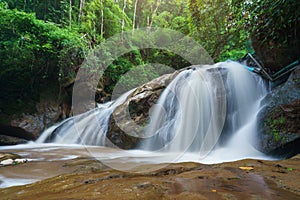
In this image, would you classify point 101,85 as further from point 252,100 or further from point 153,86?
point 252,100

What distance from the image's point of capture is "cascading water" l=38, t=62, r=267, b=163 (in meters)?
3.61

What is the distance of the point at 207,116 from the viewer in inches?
167

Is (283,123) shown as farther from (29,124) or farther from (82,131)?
A: (29,124)

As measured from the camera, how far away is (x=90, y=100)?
8.24 meters

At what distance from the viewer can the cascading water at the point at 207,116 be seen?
361cm

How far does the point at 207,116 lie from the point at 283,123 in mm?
1585

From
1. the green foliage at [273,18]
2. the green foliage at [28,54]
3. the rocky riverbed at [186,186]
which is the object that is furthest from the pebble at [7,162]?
the green foliage at [273,18]

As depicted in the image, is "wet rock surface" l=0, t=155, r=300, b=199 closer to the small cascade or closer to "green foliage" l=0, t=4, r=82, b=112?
the small cascade

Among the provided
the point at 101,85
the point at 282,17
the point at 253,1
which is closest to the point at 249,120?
the point at 282,17

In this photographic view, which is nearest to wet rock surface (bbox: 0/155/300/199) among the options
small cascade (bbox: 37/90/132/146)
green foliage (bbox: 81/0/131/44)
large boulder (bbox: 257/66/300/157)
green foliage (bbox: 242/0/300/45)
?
large boulder (bbox: 257/66/300/157)

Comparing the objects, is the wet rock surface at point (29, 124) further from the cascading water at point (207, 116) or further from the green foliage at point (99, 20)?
the green foliage at point (99, 20)

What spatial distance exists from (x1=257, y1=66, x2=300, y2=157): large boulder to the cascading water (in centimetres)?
24

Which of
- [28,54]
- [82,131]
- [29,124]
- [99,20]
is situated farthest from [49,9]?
[82,131]

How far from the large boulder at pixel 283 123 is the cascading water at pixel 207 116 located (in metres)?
0.24
